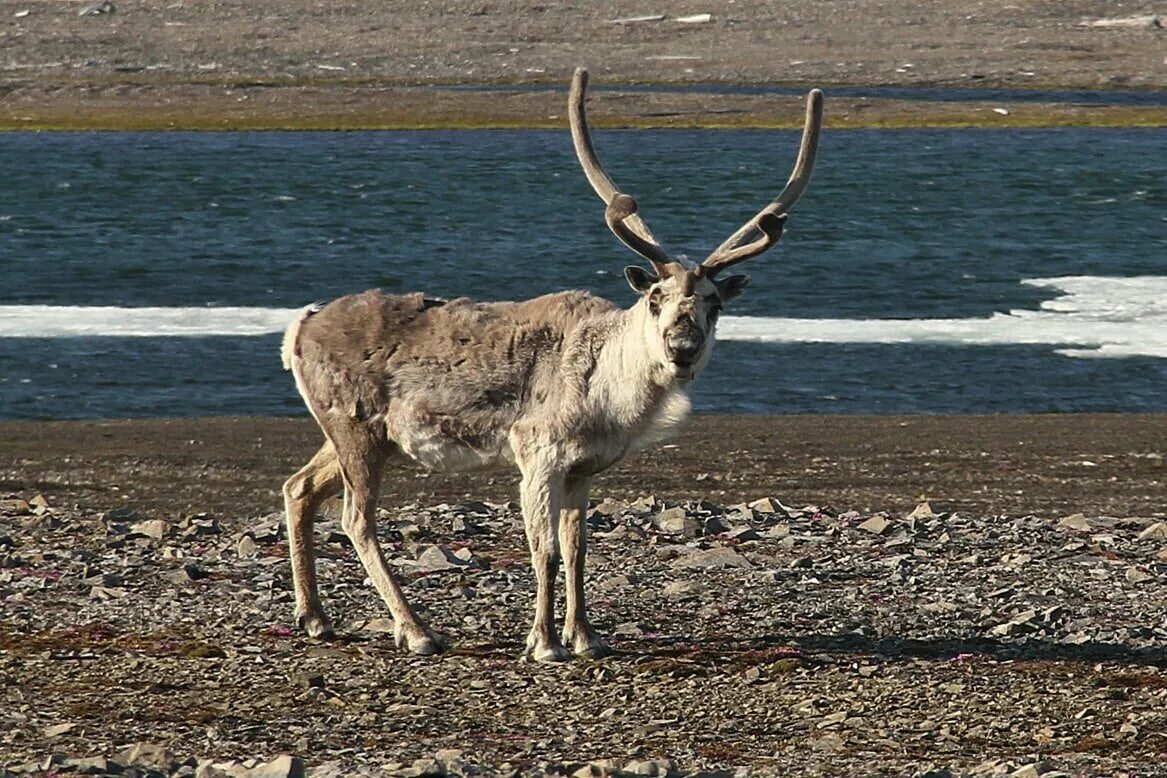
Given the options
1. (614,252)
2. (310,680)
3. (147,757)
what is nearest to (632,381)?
(310,680)

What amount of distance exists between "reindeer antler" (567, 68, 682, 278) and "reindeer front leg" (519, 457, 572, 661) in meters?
1.05

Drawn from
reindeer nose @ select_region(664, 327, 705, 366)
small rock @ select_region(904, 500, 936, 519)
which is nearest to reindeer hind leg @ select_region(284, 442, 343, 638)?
reindeer nose @ select_region(664, 327, 705, 366)

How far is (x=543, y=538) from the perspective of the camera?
31.4 feet

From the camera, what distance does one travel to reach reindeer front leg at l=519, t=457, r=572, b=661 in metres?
9.52

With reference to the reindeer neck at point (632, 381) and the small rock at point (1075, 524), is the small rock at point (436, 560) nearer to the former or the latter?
the reindeer neck at point (632, 381)

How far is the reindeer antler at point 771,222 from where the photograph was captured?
370 inches

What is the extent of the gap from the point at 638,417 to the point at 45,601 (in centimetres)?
329

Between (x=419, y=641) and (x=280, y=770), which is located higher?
(x=280, y=770)

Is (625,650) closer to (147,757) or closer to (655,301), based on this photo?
(655,301)

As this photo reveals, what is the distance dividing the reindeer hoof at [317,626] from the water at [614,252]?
811cm

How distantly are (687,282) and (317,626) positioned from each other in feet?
8.16

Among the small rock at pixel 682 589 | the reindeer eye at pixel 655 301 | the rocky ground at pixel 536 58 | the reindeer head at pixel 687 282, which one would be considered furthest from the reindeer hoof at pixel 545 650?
the rocky ground at pixel 536 58

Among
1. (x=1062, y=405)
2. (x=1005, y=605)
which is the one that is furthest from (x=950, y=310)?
(x=1005, y=605)

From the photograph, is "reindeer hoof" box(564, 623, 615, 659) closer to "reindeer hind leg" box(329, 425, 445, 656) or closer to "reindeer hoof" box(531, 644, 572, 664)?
"reindeer hoof" box(531, 644, 572, 664)
